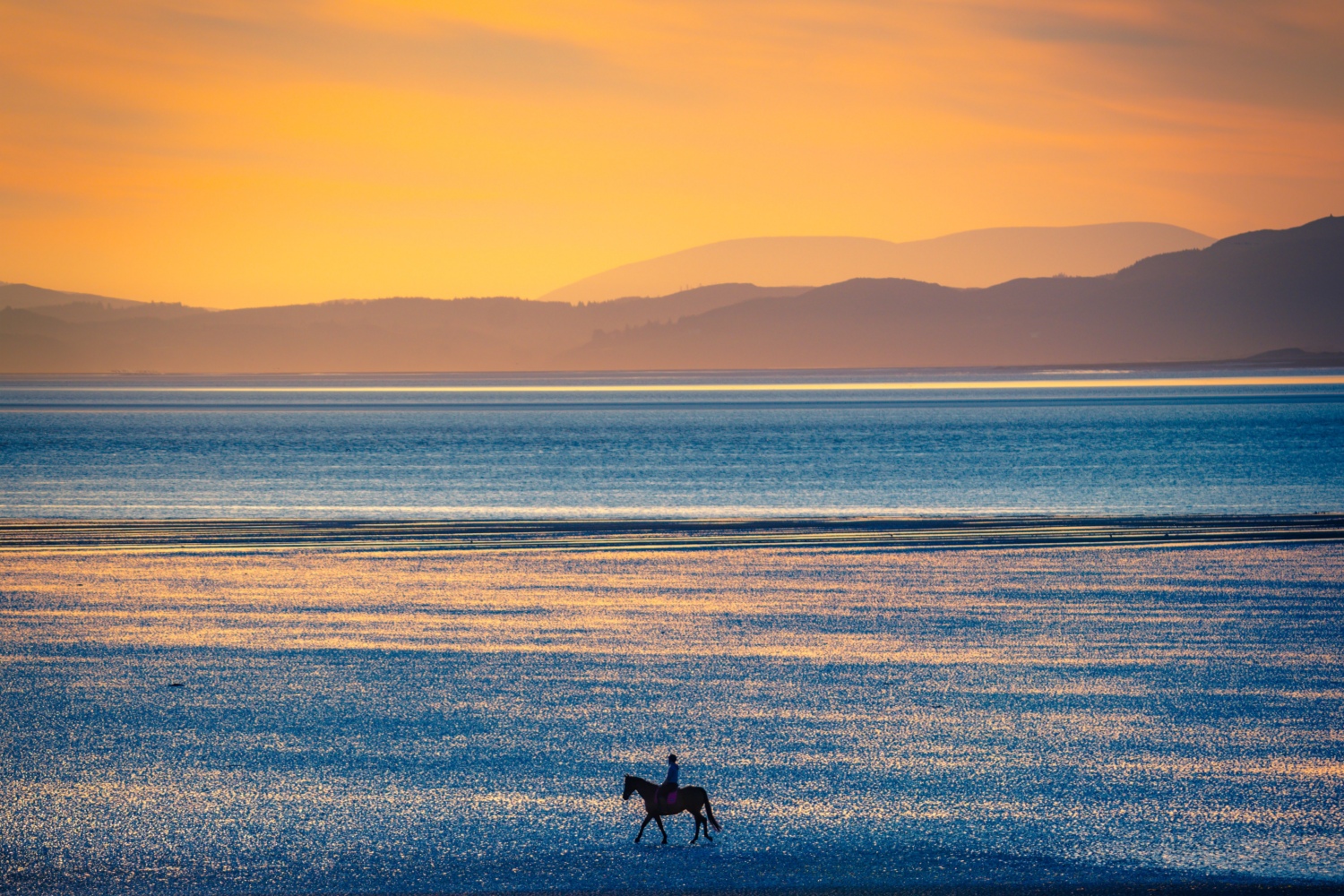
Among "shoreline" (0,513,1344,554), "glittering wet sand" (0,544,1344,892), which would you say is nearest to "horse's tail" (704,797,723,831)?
"glittering wet sand" (0,544,1344,892)

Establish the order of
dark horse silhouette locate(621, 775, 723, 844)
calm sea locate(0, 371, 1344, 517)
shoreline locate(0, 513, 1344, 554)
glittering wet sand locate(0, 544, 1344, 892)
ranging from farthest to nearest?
calm sea locate(0, 371, 1344, 517) < shoreline locate(0, 513, 1344, 554) < glittering wet sand locate(0, 544, 1344, 892) < dark horse silhouette locate(621, 775, 723, 844)

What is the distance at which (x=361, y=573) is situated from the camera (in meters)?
17.7

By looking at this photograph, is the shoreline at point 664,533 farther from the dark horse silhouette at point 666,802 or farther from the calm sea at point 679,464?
the dark horse silhouette at point 666,802

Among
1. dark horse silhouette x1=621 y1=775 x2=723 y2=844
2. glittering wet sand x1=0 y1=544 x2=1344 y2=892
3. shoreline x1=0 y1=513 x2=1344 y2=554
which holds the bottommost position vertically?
glittering wet sand x1=0 y1=544 x2=1344 y2=892

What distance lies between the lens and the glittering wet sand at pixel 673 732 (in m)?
6.86

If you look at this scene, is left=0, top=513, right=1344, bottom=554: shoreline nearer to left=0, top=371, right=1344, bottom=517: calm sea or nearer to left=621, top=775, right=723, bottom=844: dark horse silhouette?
left=0, top=371, right=1344, bottom=517: calm sea

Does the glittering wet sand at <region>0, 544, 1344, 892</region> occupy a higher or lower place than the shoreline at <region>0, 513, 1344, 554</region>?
lower

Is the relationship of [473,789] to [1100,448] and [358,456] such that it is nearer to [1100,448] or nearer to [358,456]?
[358,456]

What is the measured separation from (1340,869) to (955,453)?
5380cm

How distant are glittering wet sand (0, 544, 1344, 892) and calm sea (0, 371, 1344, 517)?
536 inches

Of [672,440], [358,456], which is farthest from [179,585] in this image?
[672,440]

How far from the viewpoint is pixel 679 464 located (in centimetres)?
5128

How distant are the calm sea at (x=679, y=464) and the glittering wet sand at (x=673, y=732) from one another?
44.7 ft

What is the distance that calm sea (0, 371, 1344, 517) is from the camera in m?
31.7
